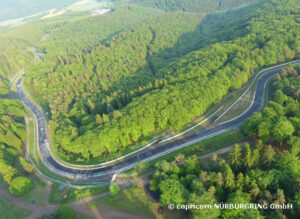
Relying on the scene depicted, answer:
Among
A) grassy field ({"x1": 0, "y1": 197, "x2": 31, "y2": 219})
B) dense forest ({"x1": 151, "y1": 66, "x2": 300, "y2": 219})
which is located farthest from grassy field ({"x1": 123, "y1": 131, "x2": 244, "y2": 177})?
grassy field ({"x1": 0, "y1": 197, "x2": 31, "y2": 219})

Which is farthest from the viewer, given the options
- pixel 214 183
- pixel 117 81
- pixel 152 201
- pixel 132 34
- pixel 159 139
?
pixel 132 34

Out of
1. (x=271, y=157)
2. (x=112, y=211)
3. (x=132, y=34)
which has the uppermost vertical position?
(x=132, y=34)

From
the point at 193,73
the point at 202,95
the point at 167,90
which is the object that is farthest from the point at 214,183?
the point at 193,73

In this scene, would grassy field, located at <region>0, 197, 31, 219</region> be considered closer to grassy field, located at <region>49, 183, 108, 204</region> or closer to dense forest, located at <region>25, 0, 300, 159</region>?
grassy field, located at <region>49, 183, 108, 204</region>

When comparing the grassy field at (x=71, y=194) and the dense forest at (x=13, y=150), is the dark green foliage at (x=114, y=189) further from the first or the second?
the dense forest at (x=13, y=150)

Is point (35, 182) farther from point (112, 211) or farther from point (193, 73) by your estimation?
point (193, 73)

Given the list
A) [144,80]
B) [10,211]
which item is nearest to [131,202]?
[10,211]

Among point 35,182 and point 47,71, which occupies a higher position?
point 47,71
